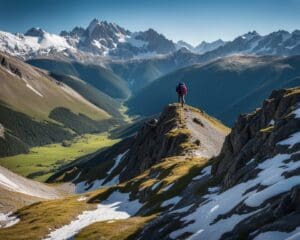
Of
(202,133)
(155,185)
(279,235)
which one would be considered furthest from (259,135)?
(202,133)

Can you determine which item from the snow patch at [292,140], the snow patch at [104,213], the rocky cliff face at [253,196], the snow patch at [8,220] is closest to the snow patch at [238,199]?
the rocky cliff face at [253,196]

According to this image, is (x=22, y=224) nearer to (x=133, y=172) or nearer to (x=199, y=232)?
(x=199, y=232)

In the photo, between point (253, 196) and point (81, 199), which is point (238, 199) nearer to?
point (253, 196)

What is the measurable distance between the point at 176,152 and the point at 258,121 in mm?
54352

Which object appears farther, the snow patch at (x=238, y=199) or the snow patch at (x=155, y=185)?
the snow patch at (x=155, y=185)

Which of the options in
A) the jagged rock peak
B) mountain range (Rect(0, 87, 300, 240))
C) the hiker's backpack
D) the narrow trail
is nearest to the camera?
mountain range (Rect(0, 87, 300, 240))

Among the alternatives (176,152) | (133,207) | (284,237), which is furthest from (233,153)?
(176,152)

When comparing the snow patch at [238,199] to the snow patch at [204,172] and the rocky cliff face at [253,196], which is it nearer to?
the rocky cliff face at [253,196]

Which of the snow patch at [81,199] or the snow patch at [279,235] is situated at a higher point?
the snow patch at [81,199]

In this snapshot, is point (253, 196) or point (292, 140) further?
point (292, 140)

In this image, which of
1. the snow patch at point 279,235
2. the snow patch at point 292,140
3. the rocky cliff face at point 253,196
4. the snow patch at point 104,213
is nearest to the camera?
the snow patch at point 279,235

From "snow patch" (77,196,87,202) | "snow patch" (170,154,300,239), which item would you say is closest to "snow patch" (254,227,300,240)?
"snow patch" (170,154,300,239)

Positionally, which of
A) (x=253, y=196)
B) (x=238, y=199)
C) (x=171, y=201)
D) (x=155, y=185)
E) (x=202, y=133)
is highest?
(x=202, y=133)

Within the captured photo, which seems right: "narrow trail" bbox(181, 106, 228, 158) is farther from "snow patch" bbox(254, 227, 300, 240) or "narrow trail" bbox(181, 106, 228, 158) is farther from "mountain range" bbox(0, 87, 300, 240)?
"snow patch" bbox(254, 227, 300, 240)
